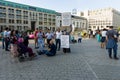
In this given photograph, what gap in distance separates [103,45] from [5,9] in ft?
243

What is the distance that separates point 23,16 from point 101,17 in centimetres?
7308

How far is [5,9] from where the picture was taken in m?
86.0

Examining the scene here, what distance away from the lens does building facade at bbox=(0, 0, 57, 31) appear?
8612 centimetres

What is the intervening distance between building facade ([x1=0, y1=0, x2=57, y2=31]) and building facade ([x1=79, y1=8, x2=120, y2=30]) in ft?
150

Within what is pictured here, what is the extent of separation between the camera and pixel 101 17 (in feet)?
505

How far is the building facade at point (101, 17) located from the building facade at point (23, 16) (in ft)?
150

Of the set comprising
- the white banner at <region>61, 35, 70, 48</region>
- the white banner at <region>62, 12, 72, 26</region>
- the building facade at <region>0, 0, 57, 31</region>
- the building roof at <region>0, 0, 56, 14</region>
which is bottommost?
the white banner at <region>61, 35, 70, 48</region>

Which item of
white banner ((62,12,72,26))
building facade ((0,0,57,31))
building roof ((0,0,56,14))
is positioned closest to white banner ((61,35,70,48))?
white banner ((62,12,72,26))

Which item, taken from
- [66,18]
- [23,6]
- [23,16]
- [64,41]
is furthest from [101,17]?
[66,18]

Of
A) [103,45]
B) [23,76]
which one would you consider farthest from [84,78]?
[103,45]

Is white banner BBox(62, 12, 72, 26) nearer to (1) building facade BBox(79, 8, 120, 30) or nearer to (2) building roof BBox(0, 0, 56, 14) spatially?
(2) building roof BBox(0, 0, 56, 14)

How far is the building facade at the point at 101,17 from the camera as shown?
15150cm

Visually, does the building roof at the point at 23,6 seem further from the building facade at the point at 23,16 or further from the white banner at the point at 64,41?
the white banner at the point at 64,41

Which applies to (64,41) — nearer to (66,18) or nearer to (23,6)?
(66,18)
